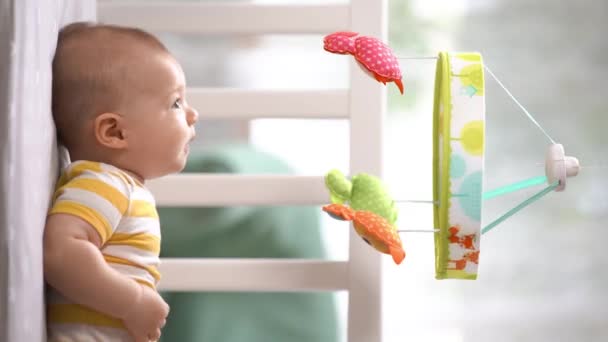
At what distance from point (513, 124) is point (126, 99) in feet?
2.37

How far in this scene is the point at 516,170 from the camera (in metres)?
1.42

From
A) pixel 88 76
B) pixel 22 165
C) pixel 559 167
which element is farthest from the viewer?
pixel 559 167

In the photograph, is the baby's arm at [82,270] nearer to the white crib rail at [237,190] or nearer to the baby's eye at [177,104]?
the baby's eye at [177,104]

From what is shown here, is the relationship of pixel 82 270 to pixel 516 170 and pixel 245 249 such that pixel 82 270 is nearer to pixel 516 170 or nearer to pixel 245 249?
pixel 245 249

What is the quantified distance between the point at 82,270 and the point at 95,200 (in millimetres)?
65

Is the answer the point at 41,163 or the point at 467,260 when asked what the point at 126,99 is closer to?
the point at 41,163

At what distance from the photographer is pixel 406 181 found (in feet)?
4.68

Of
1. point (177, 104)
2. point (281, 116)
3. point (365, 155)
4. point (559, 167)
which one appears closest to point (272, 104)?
point (281, 116)

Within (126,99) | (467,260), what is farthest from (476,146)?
(126,99)

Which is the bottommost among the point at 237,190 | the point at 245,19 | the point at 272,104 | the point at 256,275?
the point at 256,275

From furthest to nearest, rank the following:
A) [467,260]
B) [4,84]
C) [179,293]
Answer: [179,293] → [467,260] → [4,84]

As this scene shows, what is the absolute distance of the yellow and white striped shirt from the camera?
840mm

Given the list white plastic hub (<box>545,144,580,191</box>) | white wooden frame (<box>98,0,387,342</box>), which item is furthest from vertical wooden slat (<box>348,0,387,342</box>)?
white plastic hub (<box>545,144,580,191</box>)

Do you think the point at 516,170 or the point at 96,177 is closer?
the point at 96,177
